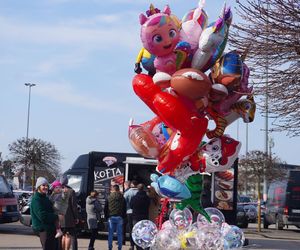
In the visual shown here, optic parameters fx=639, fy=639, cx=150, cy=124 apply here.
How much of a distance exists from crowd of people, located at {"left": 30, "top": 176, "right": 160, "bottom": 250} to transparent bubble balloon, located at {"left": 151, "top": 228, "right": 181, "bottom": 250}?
7.33ft

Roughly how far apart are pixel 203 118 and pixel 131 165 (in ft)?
30.8

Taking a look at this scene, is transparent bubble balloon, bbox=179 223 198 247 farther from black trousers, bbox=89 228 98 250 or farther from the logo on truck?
the logo on truck

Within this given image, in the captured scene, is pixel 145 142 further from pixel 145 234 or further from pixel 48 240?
pixel 48 240

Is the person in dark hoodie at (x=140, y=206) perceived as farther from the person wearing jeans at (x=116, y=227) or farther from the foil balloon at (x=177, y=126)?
the foil balloon at (x=177, y=126)

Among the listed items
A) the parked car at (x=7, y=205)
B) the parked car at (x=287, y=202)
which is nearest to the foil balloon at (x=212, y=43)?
the parked car at (x=7, y=205)

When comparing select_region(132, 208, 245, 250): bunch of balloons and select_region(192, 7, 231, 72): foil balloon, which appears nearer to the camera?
select_region(192, 7, 231, 72): foil balloon

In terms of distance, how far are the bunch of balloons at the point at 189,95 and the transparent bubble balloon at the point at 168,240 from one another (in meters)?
0.63

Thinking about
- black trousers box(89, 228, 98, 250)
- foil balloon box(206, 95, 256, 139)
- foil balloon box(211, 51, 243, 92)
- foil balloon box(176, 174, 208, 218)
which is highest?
foil balloon box(211, 51, 243, 92)

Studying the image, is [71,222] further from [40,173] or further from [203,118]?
[40,173]

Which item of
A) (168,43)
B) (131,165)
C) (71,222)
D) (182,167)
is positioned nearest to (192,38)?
(168,43)

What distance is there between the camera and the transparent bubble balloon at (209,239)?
28.2 ft

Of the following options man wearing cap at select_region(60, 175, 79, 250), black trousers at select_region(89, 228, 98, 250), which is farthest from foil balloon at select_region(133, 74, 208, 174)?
black trousers at select_region(89, 228, 98, 250)

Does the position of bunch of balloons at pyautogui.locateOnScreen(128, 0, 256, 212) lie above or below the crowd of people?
above

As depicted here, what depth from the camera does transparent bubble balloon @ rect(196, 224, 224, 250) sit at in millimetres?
8586
